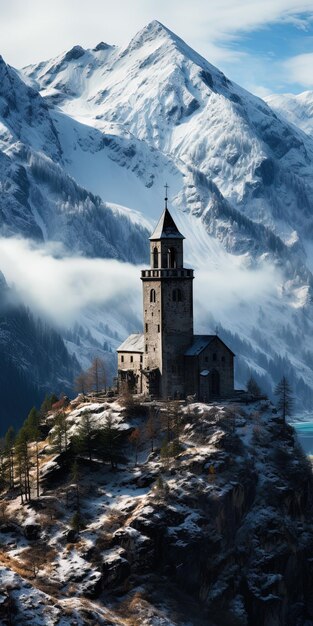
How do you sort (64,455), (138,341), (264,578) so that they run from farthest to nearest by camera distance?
1. (138,341)
2. (64,455)
3. (264,578)

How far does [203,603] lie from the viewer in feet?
474

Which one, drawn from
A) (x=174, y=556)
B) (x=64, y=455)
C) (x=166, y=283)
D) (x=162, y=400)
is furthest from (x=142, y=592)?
(x=166, y=283)

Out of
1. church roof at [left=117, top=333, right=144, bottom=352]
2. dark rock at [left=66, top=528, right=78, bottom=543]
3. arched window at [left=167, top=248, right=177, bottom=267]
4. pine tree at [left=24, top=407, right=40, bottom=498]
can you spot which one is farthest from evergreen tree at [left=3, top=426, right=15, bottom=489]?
arched window at [left=167, top=248, right=177, bottom=267]

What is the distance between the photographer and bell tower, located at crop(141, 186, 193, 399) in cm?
17900

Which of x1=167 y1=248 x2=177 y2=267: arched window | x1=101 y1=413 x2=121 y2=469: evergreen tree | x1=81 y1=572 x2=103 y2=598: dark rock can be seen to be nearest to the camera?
x1=81 y1=572 x2=103 y2=598: dark rock

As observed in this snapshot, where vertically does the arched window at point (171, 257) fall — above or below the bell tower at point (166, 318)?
above

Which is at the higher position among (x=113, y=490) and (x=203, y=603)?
(x=113, y=490)

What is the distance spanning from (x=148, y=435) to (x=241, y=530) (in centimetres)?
1883

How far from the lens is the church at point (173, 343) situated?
178750mm

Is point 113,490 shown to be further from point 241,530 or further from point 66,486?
point 241,530

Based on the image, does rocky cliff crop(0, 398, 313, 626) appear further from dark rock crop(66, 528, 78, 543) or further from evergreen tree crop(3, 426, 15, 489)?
evergreen tree crop(3, 426, 15, 489)

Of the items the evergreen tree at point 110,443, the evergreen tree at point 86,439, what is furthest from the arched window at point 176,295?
the evergreen tree at point 86,439

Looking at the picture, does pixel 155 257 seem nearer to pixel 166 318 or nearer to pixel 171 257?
pixel 171 257

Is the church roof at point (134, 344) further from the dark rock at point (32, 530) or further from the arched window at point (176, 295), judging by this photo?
the dark rock at point (32, 530)
